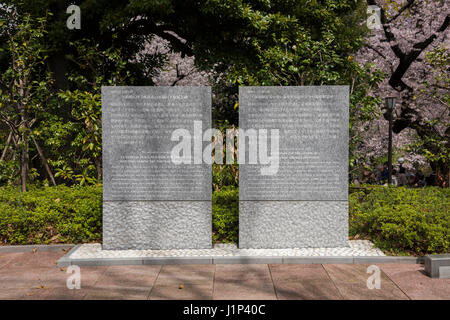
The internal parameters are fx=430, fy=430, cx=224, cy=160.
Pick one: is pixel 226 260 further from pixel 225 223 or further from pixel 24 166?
pixel 24 166

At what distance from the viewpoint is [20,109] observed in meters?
9.28

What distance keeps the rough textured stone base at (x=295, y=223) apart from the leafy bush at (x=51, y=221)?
2.54m

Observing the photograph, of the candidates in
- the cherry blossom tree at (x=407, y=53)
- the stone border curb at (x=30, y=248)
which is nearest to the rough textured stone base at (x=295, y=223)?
the stone border curb at (x=30, y=248)

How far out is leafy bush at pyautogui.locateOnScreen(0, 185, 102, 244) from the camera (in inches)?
275

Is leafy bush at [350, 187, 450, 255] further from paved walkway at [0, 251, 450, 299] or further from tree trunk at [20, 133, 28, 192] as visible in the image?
tree trunk at [20, 133, 28, 192]

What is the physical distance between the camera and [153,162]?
6.55 meters

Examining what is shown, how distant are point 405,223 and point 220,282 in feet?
9.89

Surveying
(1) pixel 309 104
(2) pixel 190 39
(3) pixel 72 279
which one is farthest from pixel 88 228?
(2) pixel 190 39

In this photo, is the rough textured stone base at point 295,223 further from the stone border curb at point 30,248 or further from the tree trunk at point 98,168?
the tree trunk at point 98,168

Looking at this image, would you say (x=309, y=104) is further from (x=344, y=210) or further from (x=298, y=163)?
(x=344, y=210)

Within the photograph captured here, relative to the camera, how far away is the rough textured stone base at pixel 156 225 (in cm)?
656

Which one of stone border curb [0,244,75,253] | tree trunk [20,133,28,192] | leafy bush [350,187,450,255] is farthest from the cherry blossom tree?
stone border curb [0,244,75,253]

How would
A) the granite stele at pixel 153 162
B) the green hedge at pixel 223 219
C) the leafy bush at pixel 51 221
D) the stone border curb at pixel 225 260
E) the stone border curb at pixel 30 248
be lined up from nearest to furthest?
the stone border curb at pixel 225 260
the green hedge at pixel 223 219
the granite stele at pixel 153 162
the stone border curb at pixel 30 248
the leafy bush at pixel 51 221

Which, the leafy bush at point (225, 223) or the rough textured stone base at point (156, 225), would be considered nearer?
the rough textured stone base at point (156, 225)
